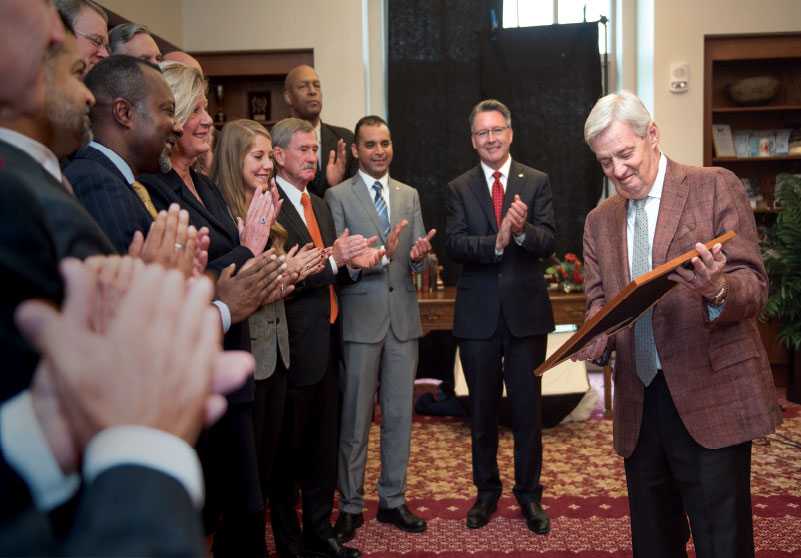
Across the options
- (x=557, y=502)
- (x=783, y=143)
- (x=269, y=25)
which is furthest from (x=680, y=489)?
(x=269, y=25)

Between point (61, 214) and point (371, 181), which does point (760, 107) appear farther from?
point (61, 214)

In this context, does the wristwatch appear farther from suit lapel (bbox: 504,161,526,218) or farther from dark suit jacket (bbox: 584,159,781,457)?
suit lapel (bbox: 504,161,526,218)

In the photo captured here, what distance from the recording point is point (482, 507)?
333 cm

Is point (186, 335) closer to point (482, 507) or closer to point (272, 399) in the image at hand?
point (272, 399)

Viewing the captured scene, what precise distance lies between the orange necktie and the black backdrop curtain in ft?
10.7

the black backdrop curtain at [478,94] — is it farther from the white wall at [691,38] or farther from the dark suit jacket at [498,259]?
the dark suit jacket at [498,259]

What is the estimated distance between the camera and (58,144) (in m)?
0.77

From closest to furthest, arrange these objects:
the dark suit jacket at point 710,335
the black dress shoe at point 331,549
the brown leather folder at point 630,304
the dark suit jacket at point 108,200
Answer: the dark suit jacket at point 108,200 → the brown leather folder at point 630,304 → the dark suit jacket at point 710,335 → the black dress shoe at point 331,549

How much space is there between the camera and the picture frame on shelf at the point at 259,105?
6207mm

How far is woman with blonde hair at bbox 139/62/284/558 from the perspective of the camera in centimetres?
201

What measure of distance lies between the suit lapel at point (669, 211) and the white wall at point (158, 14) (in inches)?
Result: 158

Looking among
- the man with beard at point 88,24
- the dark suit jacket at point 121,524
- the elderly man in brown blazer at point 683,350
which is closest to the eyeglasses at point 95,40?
the man with beard at point 88,24

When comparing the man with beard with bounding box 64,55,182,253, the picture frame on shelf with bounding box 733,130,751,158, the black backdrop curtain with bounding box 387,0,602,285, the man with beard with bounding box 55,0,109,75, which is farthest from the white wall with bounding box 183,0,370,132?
the man with beard with bounding box 64,55,182,253

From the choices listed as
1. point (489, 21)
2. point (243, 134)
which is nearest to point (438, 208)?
point (489, 21)
